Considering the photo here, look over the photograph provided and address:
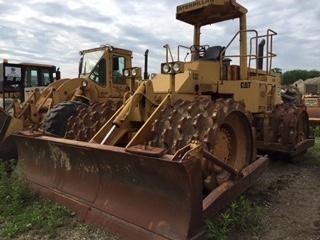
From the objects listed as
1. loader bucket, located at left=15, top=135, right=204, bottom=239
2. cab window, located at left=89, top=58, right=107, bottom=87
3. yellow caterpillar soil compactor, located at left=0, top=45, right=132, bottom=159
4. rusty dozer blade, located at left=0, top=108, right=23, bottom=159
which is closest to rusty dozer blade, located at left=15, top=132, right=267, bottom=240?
loader bucket, located at left=15, top=135, right=204, bottom=239

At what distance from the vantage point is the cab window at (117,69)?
33.2 ft

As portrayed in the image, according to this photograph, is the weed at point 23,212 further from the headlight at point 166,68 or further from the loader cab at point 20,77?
the loader cab at point 20,77

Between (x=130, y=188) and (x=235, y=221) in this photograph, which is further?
(x=235, y=221)

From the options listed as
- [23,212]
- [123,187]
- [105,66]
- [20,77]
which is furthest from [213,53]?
[20,77]

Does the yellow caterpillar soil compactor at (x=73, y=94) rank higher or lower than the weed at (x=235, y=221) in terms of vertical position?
higher

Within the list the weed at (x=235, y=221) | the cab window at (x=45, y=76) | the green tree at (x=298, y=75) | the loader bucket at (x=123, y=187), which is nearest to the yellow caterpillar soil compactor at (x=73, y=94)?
the loader bucket at (x=123, y=187)

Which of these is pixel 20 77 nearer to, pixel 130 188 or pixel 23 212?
pixel 23 212

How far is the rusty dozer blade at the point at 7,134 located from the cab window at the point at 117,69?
2.86 metres

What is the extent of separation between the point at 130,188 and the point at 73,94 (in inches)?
210

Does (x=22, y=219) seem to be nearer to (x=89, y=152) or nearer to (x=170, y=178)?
(x=89, y=152)

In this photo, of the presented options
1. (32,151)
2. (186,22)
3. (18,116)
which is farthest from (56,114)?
(186,22)

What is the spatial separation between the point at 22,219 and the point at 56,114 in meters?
2.50

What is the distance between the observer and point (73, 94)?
9.40 meters

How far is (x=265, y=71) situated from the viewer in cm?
829
